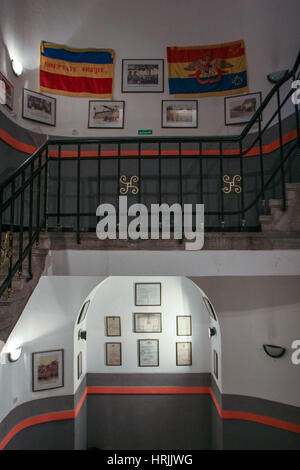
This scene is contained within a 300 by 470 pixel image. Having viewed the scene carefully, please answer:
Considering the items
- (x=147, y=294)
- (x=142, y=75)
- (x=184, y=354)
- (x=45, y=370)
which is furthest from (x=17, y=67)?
(x=184, y=354)

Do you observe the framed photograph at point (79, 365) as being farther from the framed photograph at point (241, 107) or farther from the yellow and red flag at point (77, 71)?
the framed photograph at point (241, 107)

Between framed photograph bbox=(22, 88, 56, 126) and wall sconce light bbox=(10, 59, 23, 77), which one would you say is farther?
framed photograph bbox=(22, 88, 56, 126)

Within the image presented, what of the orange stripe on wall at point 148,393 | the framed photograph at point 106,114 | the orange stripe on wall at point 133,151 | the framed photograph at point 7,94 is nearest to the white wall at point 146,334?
the orange stripe on wall at point 148,393

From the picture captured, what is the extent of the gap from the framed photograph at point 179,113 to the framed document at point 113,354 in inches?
147

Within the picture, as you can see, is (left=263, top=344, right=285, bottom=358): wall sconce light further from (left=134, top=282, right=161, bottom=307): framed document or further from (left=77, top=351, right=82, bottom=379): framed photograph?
(left=77, top=351, right=82, bottom=379): framed photograph

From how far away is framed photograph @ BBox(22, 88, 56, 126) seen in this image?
16.4 feet

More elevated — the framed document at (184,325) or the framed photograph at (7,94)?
the framed photograph at (7,94)

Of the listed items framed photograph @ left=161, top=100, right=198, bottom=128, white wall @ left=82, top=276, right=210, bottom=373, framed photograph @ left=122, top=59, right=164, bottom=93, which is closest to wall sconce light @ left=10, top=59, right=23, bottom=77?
framed photograph @ left=122, top=59, right=164, bottom=93

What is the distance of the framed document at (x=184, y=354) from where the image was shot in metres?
5.11

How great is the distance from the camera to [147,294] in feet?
17.2

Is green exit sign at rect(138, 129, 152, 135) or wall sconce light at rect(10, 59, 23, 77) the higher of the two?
wall sconce light at rect(10, 59, 23, 77)

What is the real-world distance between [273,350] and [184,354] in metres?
1.99

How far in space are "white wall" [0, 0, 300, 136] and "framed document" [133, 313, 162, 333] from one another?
3.04 meters

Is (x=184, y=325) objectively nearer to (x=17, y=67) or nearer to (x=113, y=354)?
(x=113, y=354)
